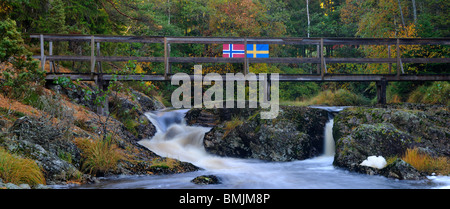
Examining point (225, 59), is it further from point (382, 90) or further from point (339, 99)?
point (339, 99)

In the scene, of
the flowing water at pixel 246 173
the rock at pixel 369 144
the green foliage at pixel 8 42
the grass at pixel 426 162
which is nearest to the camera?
the flowing water at pixel 246 173

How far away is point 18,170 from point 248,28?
859 inches

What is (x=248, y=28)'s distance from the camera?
2784 centimetres

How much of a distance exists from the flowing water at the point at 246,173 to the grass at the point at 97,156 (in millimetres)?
387

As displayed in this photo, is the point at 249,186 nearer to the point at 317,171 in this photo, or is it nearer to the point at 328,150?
the point at 317,171

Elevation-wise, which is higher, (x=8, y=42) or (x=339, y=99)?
(x=8, y=42)

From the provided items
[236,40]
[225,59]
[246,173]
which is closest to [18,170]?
[246,173]

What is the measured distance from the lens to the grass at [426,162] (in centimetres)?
1017

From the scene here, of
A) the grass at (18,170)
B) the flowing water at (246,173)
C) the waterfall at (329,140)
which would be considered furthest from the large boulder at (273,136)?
the grass at (18,170)

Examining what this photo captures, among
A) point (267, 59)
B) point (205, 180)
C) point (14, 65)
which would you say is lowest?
point (205, 180)

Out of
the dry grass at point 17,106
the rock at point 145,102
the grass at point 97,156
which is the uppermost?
the dry grass at point 17,106

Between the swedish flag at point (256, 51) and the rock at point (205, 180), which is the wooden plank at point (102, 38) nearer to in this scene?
the swedish flag at point (256, 51)

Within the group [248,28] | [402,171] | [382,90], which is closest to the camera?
[402,171]
